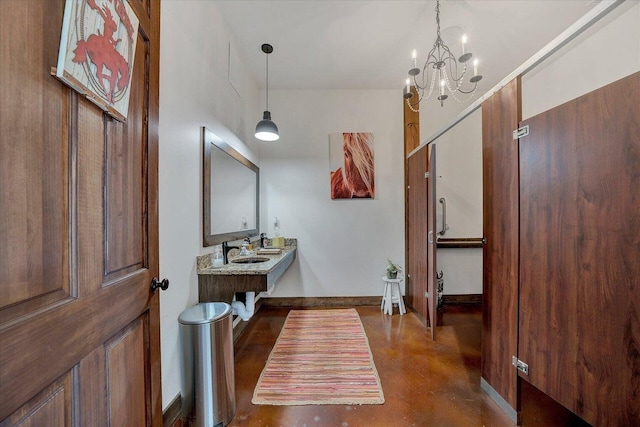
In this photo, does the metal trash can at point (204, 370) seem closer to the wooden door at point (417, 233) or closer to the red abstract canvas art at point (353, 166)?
the wooden door at point (417, 233)

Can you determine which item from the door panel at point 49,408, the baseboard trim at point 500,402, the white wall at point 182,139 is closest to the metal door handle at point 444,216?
the baseboard trim at point 500,402

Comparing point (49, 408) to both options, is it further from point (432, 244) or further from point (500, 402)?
point (432, 244)

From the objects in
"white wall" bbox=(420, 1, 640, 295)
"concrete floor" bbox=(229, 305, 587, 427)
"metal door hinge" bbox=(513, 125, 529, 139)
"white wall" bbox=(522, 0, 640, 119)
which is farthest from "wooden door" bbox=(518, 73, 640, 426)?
"white wall" bbox=(420, 1, 640, 295)

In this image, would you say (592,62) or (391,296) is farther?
(391,296)

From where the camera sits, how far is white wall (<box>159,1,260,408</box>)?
1.48 meters

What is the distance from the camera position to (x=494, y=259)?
1.71 meters

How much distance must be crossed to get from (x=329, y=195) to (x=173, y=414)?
2.75 m

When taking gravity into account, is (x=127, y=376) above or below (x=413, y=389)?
above

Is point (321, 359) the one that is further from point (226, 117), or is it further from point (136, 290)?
point (226, 117)

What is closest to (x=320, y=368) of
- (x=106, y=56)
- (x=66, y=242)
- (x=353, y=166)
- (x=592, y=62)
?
(x=66, y=242)

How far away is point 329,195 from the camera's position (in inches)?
140

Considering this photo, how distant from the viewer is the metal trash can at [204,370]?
4.73 ft

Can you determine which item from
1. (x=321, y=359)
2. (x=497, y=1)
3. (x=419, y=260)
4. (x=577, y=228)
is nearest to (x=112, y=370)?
(x=321, y=359)

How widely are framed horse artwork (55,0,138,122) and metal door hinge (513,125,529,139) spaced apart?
1987 millimetres
